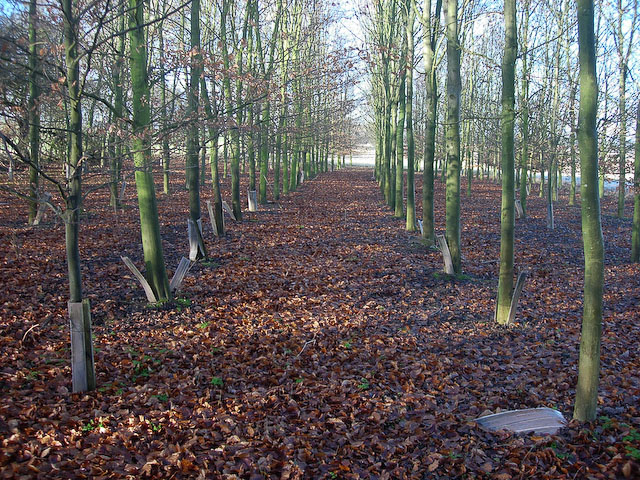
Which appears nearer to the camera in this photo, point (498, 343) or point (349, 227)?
point (498, 343)

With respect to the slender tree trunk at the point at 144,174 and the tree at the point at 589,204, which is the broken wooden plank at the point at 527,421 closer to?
the tree at the point at 589,204

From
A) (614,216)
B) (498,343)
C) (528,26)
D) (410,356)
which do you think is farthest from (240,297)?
(614,216)

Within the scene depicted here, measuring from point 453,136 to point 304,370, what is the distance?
20.6 feet

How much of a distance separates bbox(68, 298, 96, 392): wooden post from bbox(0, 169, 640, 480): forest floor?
14 centimetres

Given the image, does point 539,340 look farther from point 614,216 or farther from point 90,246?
point 614,216

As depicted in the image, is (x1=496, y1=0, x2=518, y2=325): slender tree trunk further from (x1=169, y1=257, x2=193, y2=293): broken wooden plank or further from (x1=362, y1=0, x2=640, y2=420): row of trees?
(x1=169, y1=257, x2=193, y2=293): broken wooden plank

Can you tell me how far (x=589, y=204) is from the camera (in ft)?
13.1

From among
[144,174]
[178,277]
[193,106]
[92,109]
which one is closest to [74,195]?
[144,174]

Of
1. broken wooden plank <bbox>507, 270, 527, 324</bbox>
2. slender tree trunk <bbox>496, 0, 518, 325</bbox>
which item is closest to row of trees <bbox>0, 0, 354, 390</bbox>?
slender tree trunk <bbox>496, 0, 518, 325</bbox>

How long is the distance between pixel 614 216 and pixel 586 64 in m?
20.4

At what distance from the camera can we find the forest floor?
3936 millimetres

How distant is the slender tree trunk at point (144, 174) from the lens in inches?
283

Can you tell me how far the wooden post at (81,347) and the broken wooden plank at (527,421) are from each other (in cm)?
394

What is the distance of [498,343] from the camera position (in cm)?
676
